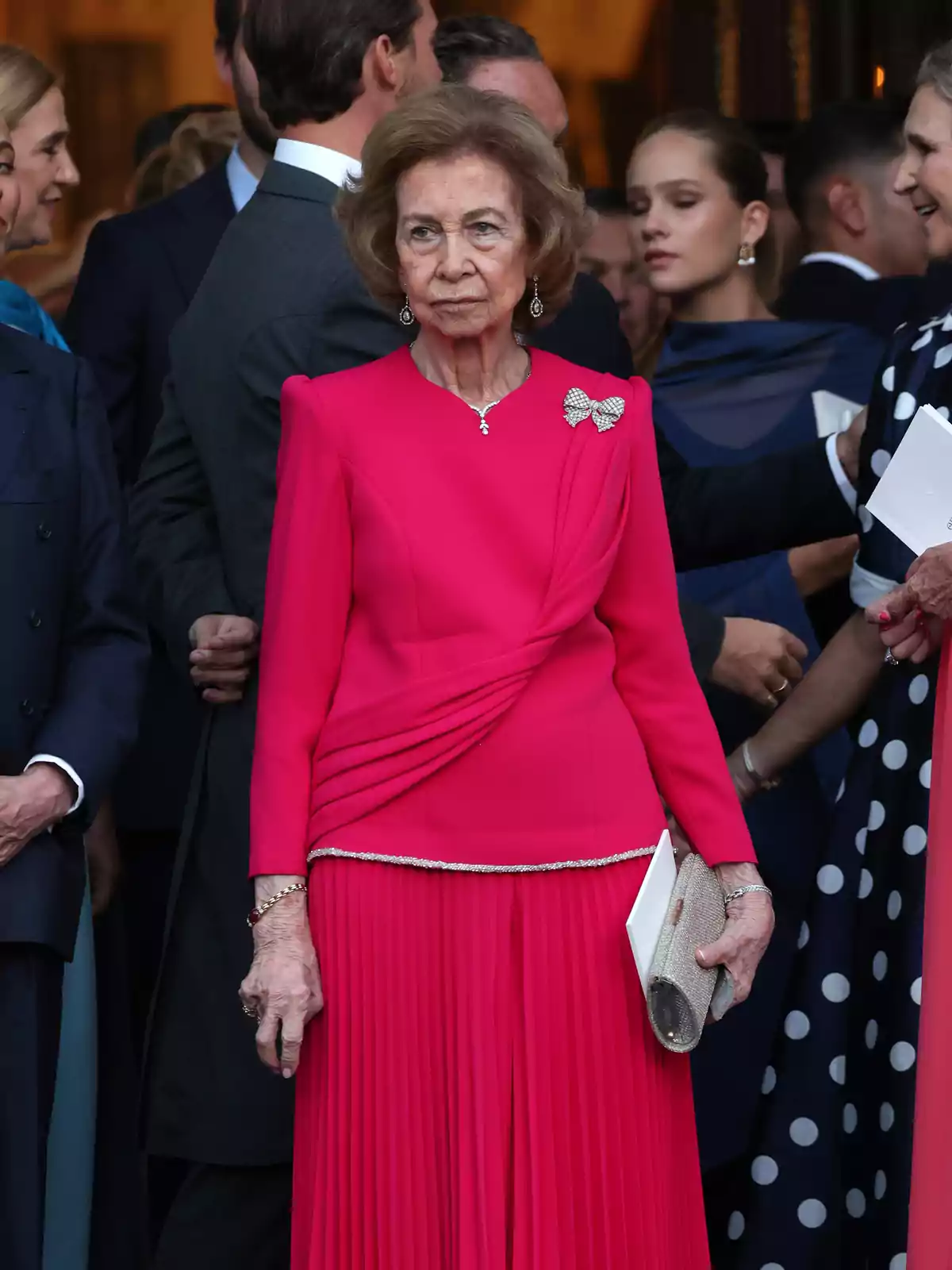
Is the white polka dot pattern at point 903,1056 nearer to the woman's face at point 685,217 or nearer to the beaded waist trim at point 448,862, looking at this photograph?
the beaded waist trim at point 448,862

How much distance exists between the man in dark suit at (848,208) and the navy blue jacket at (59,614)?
6.86ft

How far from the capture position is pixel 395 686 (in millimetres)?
2555

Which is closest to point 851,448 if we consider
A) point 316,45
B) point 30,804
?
point 316,45

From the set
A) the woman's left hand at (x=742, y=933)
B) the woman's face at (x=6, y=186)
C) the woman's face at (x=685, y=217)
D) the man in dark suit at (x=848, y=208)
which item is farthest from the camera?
the man in dark suit at (x=848, y=208)

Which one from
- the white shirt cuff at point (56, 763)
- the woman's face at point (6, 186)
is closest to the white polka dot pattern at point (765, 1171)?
the white shirt cuff at point (56, 763)

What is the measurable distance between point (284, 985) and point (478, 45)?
2588 millimetres

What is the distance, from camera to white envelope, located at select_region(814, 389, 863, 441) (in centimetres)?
421

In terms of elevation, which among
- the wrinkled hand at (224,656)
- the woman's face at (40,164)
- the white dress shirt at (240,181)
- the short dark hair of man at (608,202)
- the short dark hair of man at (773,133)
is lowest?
the wrinkled hand at (224,656)

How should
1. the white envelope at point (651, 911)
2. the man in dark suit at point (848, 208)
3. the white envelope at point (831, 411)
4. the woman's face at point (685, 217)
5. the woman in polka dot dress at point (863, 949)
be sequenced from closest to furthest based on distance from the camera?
the white envelope at point (651, 911), the woman in polka dot dress at point (863, 949), the white envelope at point (831, 411), the woman's face at point (685, 217), the man in dark suit at point (848, 208)

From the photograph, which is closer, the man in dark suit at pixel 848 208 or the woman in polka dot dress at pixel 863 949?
the woman in polka dot dress at pixel 863 949

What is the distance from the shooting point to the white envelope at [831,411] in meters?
4.21

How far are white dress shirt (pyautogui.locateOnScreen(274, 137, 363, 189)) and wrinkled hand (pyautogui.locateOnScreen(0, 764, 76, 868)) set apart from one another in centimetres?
93

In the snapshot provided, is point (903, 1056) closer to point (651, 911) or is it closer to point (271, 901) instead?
point (651, 911)

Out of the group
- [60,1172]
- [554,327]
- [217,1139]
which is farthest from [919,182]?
[60,1172]
